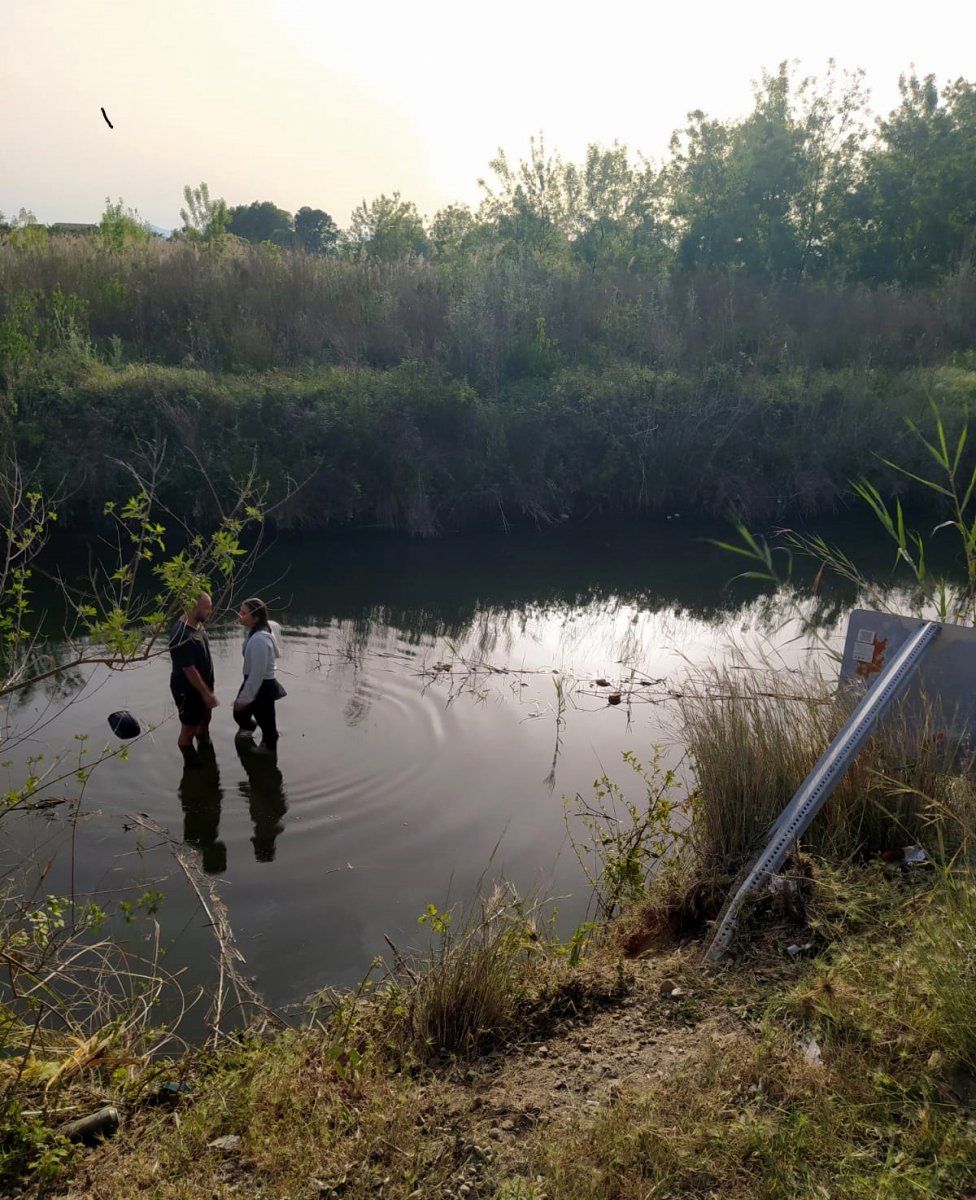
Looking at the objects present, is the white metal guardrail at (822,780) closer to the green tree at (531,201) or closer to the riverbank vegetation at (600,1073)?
the riverbank vegetation at (600,1073)

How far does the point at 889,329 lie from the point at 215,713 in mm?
22493

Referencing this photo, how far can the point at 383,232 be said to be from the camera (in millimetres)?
25656

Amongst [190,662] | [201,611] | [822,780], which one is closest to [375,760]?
[190,662]

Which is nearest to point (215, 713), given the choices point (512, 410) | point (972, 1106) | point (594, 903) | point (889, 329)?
point (594, 903)

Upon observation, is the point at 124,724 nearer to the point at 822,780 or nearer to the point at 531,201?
the point at 822,780

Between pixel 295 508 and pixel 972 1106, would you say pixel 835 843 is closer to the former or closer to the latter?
pixel 972 1106

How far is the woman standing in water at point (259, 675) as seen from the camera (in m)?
7.94

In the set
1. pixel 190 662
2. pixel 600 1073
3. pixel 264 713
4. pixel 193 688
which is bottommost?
pixel 600 1073

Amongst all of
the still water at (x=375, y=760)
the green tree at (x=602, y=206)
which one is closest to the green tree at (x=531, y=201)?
the green tree at (x=602, y=206)

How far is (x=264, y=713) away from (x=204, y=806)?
1.12m

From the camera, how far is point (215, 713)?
8883mm

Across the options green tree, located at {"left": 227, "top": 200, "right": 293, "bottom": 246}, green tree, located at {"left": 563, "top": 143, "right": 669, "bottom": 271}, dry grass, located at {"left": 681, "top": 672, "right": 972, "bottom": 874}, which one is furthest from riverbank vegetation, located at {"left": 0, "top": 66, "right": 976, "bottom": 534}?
green tree, located at {"left": 227, "top": 200, "right": 293, "bottom": 246}

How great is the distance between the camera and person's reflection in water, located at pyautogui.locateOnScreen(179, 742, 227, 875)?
6613 millimetres

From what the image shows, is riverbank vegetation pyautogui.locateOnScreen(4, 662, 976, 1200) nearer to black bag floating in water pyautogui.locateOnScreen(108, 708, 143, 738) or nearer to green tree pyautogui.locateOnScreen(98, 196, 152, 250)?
black bag floating in water pyautogui.locateOnScreen(108, 708, 143, 738)
